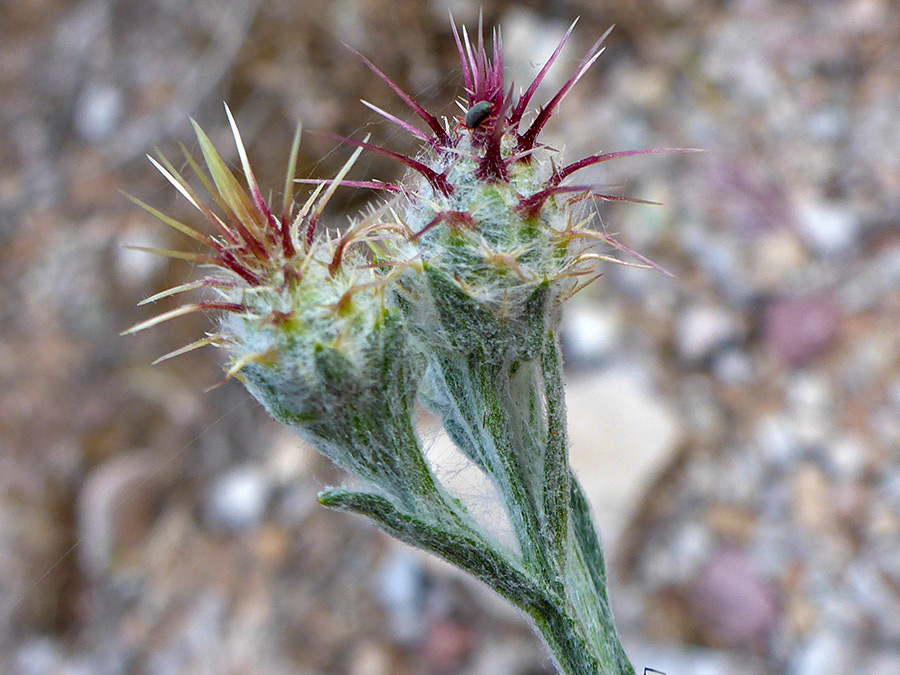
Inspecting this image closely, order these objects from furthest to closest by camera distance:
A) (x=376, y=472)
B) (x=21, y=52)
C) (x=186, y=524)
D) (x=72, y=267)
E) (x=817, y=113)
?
(x=21, y=52), (x=72, y=267), (x=817, y=113), (x=186, y=524), (x=376, y=472)

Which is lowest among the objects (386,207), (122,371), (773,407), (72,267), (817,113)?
(386,207)

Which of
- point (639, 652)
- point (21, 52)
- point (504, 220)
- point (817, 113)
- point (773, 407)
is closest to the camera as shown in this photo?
point (504, 220)

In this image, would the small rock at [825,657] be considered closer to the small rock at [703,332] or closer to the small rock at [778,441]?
the small rock at [778,441]

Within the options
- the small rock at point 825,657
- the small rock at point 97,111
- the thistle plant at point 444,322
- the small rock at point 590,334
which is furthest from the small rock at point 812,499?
the small rock at point 97,111

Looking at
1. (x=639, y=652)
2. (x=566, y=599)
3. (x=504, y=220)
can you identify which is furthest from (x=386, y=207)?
(x=639, y=652)

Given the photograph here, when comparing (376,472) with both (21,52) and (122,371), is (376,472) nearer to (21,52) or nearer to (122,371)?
(122,371)

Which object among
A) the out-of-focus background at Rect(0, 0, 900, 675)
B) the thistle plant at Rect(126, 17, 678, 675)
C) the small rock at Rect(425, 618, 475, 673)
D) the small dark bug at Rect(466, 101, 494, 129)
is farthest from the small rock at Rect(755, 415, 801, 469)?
the small dark bug at Rect(466, 101, 494, 129)
